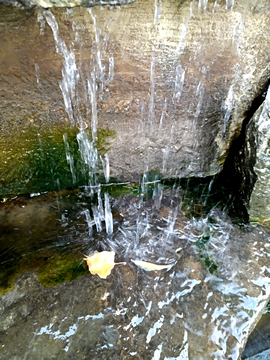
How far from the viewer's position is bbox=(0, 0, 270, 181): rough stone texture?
1.74 m

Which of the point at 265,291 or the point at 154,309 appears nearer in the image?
the point at 154,309

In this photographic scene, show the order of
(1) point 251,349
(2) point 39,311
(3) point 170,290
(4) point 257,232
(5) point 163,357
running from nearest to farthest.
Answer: (5) point 163,357
(2) point 39,311
(3) point 170,290
(1) point 251,349
(4) point 257,232

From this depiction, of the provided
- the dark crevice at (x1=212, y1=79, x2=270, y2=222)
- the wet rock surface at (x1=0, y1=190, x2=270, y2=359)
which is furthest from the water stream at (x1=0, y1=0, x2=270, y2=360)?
the dark crevice at (x1=212, y1=79, x2=270, y2=222)

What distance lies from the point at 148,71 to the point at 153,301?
1.54 m

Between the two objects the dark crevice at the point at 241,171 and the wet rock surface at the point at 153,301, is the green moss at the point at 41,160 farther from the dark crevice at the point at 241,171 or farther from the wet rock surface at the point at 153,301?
the dark crevice at the point at 241,171

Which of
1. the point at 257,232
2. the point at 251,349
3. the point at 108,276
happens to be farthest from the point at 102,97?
the point at 251,349

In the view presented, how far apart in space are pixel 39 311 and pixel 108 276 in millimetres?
462


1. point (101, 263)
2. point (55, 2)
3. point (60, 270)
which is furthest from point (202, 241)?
point (55, 2)

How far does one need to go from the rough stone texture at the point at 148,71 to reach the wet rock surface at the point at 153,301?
74 centimetres

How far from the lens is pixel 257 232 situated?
2.22 meters

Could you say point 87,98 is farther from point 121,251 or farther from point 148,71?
point 121,251

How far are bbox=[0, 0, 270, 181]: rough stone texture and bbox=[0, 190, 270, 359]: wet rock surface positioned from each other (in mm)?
745

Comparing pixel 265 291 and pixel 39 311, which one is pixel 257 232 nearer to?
pixel 265 291

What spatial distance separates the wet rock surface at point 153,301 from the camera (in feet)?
5.11
